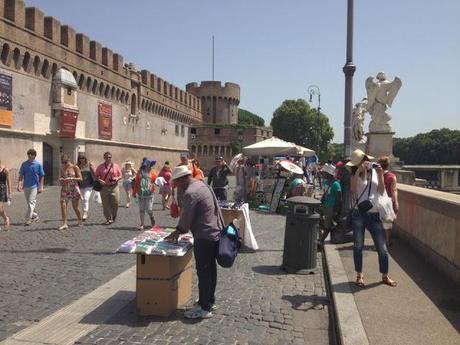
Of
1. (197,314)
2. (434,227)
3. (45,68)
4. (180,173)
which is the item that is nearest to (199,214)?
(180,173)

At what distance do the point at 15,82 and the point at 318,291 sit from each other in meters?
21.6

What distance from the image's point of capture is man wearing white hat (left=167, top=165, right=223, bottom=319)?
184 inches

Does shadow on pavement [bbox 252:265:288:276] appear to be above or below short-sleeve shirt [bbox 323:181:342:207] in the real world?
below

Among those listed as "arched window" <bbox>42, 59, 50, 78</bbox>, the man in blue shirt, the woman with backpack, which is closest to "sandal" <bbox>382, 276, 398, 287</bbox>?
the woman with backpack

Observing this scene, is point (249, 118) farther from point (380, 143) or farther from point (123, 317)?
point (123, 317)

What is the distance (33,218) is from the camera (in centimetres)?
1150

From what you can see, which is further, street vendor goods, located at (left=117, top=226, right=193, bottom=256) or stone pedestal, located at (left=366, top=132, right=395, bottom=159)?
stone pedestal, located at (left=366, top=132, right=395, bottom=159)

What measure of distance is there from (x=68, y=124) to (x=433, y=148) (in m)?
62.7

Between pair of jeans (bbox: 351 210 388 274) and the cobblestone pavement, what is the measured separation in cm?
66

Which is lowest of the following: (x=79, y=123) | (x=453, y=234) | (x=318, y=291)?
(x=318, y=291)

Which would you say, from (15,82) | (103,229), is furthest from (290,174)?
(15,82)

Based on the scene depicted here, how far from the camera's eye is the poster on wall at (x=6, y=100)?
21.9 m

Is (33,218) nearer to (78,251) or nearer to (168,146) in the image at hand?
(78,251)

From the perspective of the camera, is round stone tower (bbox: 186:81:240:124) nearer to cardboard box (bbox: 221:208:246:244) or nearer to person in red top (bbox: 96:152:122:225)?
person in red top (bbox: 96:152:122:225)
